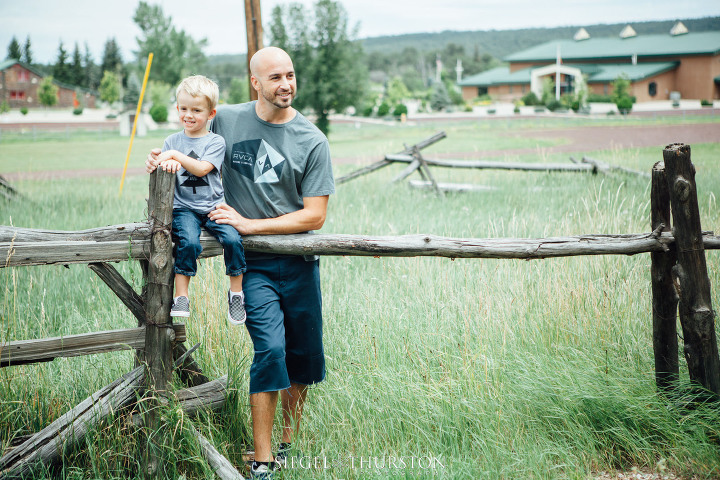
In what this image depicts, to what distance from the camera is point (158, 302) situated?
296 cm

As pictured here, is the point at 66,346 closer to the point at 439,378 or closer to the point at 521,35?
the point at 439,378

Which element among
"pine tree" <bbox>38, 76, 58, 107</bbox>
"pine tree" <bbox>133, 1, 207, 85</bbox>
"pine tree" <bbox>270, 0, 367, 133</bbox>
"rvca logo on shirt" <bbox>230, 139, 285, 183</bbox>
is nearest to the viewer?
"rvca logo on shirt" <bbox>230, 139, 285, 183</bbox>

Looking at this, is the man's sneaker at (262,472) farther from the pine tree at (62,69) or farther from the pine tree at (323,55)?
the pine tree at (62,69)

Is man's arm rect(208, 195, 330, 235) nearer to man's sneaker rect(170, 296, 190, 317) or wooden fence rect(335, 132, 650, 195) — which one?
man's sneaker rect(170, 296, 190, 317)

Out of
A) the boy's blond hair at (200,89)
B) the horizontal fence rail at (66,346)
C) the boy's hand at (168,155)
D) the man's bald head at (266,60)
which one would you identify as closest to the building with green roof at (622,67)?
the man's bald head at (266,60)

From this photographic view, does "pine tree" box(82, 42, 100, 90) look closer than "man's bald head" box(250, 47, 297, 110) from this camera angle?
No

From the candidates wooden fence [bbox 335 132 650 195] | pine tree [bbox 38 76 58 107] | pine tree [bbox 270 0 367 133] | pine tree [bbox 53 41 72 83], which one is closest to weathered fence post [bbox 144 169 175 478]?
wooden fence [bbox 335 132 650 195]

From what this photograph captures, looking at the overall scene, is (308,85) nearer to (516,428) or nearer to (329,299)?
(329,299)

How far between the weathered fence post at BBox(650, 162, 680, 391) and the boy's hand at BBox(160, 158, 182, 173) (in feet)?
9.22

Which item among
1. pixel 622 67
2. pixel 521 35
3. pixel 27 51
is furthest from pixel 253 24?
pixel 521 35

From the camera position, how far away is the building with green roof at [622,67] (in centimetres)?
2277

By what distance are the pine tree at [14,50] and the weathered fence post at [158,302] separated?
1276 inches

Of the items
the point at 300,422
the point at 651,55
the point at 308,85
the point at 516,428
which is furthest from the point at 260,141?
the point at 651,55

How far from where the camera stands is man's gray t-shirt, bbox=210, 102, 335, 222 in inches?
124
